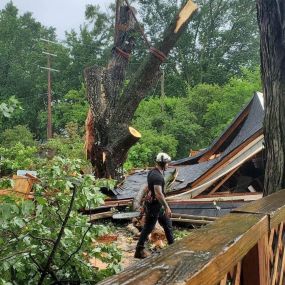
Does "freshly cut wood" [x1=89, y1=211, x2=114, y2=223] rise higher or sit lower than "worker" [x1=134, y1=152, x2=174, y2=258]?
lower

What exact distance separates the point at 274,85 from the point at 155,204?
2902mm

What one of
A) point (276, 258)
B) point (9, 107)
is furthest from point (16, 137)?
point (276, 258)

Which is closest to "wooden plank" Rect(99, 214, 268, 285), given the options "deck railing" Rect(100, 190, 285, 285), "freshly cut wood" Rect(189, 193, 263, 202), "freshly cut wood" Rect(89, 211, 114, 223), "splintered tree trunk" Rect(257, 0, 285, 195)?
"deck railing" Rect(100, 190, 285, 285)

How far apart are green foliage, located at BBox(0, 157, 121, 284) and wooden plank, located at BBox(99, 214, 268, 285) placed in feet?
3.71

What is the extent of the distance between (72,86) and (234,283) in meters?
40.2

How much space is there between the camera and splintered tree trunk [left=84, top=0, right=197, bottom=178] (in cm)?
863

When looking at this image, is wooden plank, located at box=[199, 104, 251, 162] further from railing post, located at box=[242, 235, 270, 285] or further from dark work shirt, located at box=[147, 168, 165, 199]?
railing post, located at box=[242, 235, 270, 285]

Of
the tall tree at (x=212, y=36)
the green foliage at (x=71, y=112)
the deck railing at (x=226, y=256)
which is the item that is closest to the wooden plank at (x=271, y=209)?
the deck railing at (x=226, y=256)

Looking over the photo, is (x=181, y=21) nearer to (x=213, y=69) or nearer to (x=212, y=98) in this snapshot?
(x=212, y=98)

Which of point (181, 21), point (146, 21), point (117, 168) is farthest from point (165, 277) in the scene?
point (146, 21)

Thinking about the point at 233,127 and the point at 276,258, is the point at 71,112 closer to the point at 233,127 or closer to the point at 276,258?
the point at 233,127

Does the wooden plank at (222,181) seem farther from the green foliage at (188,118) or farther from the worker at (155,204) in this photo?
the green foliage at (188,118)

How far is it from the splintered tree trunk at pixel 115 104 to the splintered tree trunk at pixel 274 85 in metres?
5.22

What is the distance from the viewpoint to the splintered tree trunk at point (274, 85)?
135 inches
